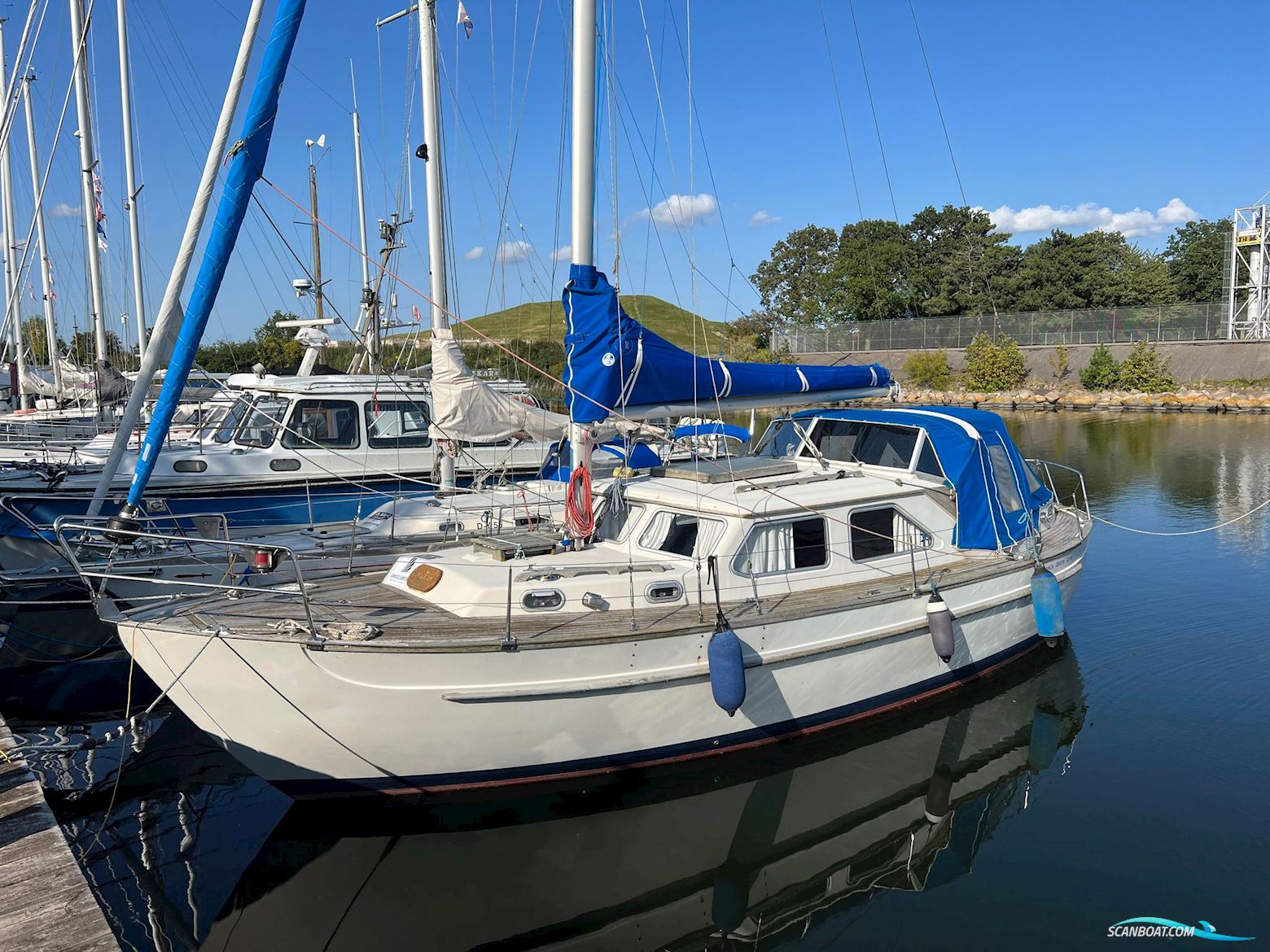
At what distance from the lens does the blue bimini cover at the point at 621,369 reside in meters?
8.89

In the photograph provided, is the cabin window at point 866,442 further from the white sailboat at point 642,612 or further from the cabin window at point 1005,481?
the cabin window at point 1005,481

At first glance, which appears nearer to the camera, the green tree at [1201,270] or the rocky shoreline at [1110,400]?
the rocky shoreline at [1110,400]

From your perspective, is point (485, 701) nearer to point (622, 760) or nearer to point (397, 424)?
point (622, 760)

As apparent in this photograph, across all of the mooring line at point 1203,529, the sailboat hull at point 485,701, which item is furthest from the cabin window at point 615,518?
the mooring line at point 1203,529

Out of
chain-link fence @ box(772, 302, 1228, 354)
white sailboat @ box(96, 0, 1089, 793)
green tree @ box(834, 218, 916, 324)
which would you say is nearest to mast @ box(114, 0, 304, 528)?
white sailboat @ box(96, 0, 1089, 793)

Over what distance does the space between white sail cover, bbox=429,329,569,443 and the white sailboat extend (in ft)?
9.87

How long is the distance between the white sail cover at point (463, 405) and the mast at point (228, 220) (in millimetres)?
3677

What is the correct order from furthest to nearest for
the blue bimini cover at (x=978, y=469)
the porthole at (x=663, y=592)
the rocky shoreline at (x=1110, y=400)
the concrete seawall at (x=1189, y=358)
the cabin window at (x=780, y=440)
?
1. the concrete seawall at (x=1189, y=358)
2. the rocky shoreline at (x=1110, y=400)
3. the cabin window at (x=780, y=440)
4. the blue bimini cover at (x=978, y=469)
5. the porthole at (x=663, y=592)

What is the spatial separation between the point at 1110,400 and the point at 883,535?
45.2 meters

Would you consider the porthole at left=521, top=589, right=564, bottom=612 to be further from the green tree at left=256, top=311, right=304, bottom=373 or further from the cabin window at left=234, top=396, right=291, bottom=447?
the green tree at left=256, top=311, right=304, bottom=373

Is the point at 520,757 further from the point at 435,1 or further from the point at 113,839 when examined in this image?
the point at 435,1

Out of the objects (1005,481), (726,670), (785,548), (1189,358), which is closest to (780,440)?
(1005,481)

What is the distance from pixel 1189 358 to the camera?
50.6 metres

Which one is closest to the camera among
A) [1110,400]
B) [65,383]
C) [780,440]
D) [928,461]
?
[928,461]
